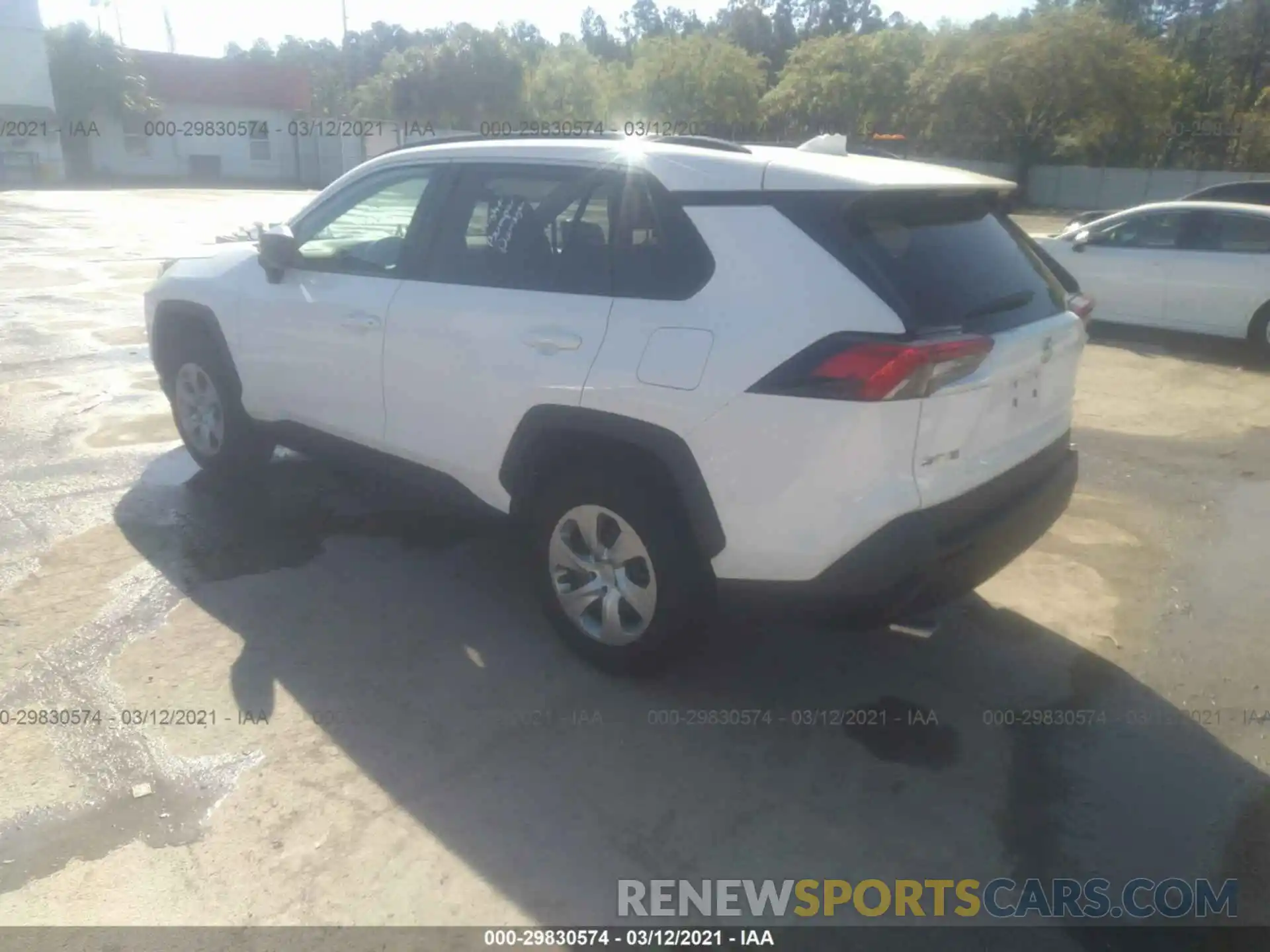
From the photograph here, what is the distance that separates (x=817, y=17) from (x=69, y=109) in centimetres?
6946

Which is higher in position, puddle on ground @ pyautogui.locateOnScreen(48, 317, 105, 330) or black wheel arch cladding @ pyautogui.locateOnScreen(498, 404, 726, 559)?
black wheel arch cladding @ pyautogui.locateOnScreen(498, 404, 726, 559)

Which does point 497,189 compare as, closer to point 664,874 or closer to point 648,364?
point 648,364

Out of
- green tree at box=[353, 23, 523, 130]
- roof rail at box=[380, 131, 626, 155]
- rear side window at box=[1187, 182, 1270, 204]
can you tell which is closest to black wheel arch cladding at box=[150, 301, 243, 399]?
roof rail at box=[380, 131, 626, 155]

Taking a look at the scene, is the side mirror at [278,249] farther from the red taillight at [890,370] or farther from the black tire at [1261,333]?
the black tire at [1261,333]

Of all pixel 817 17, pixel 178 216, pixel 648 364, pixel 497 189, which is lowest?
pixel 178 216

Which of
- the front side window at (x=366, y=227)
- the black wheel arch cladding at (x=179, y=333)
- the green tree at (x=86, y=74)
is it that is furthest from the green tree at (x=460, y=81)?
the front side window at (x=366, y=227)

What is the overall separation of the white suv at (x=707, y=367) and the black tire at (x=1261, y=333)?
693 centimetres

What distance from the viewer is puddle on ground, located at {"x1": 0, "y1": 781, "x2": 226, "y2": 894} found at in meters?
2.87

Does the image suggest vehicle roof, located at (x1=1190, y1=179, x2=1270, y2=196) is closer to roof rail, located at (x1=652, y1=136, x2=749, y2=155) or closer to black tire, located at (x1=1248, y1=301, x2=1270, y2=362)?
black tire, located at (x1=1248, y1=301, x2=1270, y2=362)

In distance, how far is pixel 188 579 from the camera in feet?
14.9

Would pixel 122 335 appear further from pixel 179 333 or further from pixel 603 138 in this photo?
pixel 603 138

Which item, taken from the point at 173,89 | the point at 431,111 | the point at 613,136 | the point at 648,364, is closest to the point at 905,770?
the point at 648,364

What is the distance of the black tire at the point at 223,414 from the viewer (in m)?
5.28

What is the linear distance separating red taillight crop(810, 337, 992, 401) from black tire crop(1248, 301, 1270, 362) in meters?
8.11
